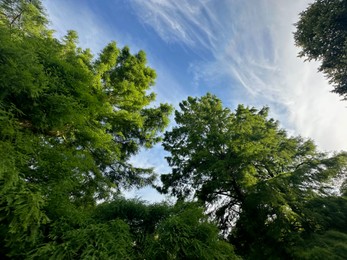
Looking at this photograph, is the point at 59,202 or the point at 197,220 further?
the point at 197,220

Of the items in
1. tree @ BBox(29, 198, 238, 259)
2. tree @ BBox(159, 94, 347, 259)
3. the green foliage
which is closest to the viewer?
tree @ BBox(29, 198, 238, 259)

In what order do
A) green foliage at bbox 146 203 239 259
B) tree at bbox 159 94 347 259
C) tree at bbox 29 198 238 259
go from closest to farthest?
tree at bbox 29 198 238 259 → green foliage at bbox 146 203 239 259 → tree at bbox 159 94 347 259

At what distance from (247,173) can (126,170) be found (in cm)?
607

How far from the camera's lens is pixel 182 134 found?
1311cm

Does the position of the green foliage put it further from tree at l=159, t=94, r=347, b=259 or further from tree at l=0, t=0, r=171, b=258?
tree at l=159, t=94, r=347, b=259

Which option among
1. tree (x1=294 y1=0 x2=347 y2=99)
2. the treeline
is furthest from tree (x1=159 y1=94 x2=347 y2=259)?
tree (x1=294 y1=0 x2=347 y2=99)

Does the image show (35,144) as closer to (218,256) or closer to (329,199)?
(218,256)

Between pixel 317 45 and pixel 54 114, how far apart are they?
36.9ft

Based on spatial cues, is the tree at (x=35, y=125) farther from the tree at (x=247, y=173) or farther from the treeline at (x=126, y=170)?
the tree at (x=247, y=173)

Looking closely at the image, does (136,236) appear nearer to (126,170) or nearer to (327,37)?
(126,170)

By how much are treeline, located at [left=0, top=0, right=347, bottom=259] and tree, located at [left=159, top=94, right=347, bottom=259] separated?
5cm

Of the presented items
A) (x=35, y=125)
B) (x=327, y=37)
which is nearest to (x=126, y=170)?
(x=35, y=125)

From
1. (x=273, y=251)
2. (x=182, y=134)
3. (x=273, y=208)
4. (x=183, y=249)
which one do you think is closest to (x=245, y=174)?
(x=273, y=208)

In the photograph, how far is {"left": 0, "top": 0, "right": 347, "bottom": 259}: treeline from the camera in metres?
4.05
